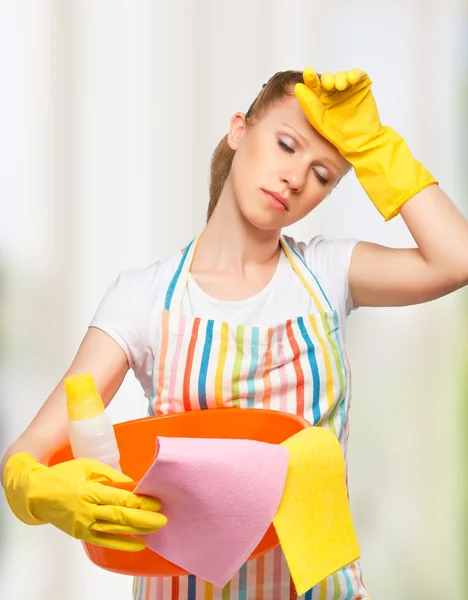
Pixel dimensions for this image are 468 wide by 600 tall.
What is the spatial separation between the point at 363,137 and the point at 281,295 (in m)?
0.26

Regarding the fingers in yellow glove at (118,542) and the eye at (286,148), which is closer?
the fingers in yellow glove at (118,542)

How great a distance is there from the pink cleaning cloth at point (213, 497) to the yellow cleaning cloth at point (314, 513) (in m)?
0.02

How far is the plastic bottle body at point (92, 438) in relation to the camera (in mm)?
1120

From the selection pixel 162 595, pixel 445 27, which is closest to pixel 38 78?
pixel 445 27

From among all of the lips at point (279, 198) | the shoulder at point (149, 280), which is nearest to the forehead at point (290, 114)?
the lips at point (279, 198)

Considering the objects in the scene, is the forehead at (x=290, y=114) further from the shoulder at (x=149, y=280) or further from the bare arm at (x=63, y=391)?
the bare arm at (x=63, y=391)

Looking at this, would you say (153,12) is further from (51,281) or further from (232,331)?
(232,331)

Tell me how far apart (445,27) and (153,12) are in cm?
69

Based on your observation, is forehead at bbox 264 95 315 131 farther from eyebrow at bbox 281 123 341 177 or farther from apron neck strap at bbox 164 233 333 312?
apron neck strap at bbox 164 233 333 312

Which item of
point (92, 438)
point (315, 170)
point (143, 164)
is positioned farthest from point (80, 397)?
point (143, 164)

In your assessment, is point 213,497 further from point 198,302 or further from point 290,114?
point 290,114

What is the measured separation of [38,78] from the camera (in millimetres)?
2098

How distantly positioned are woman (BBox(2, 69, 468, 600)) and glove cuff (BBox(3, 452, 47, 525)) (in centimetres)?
10

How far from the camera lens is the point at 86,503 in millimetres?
994
